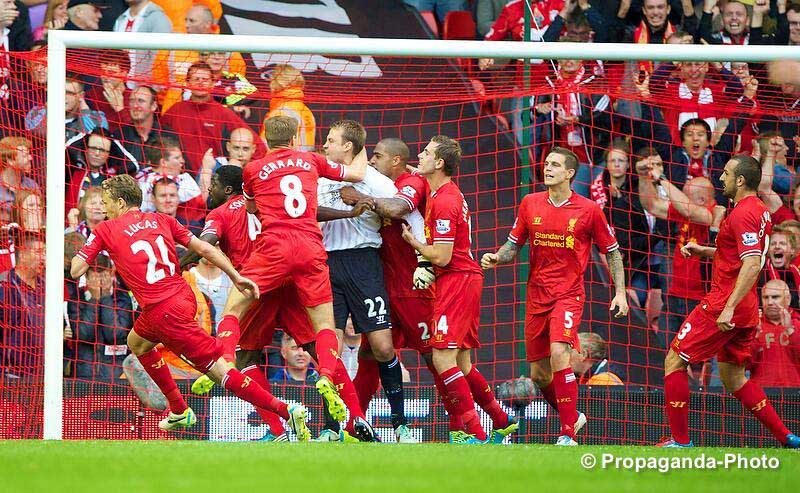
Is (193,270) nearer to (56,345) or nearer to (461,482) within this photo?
(56,345)

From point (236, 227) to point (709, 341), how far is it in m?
3.43

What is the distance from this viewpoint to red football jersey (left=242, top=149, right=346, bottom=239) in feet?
28.5

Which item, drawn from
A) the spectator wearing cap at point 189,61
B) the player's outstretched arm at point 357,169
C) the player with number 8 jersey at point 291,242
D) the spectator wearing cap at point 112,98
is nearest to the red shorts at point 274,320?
the player with number 8 jersey at point 291,242

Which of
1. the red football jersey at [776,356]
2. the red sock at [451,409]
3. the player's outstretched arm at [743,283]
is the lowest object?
the red sock at [451,409]

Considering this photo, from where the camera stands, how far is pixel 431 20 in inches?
527

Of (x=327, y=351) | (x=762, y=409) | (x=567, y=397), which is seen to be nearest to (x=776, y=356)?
(x=762, y=409)

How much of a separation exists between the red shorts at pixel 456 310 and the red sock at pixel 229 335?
138 cm

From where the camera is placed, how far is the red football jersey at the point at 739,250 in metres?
9.02

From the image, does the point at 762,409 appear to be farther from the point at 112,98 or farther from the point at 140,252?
the point at 112,98

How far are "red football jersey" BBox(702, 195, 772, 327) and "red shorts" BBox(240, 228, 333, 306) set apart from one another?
2776 mm

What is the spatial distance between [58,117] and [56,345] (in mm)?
1529

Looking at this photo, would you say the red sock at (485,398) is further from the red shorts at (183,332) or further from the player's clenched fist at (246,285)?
the red shorts at (183,332)

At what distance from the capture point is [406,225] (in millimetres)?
9336

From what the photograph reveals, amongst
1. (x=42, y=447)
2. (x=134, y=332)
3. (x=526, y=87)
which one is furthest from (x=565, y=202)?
(x=42, y=447)
